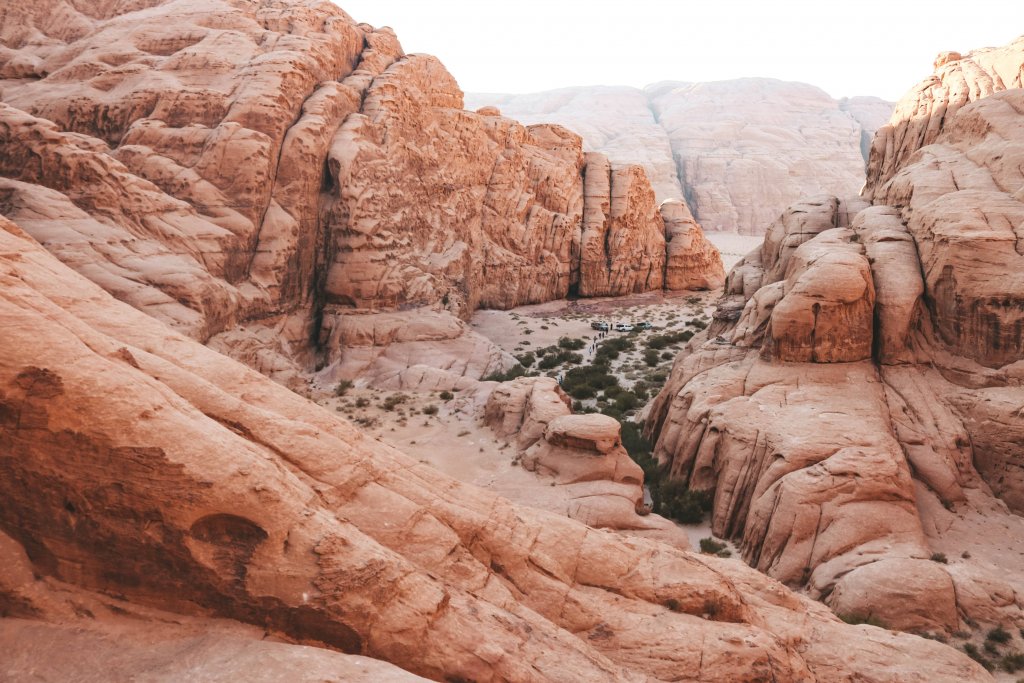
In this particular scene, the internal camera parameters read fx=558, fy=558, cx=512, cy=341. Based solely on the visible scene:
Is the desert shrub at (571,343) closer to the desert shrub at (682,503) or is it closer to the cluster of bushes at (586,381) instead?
the cluster of bushes at (586,381)

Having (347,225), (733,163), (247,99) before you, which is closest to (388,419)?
(347,225)

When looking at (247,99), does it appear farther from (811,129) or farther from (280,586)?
(811,129)

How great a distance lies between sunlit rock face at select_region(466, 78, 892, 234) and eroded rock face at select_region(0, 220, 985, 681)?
85.4m

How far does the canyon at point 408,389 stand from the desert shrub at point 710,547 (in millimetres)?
702

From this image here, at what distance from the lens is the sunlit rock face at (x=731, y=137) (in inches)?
3556

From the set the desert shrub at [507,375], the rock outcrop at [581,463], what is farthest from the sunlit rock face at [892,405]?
the desert shrub at [507,375]

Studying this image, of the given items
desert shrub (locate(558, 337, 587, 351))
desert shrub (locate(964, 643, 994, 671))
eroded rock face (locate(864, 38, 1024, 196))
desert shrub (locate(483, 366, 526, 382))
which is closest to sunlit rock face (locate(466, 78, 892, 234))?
desert shrub (locate(558, 337, 587, 351))

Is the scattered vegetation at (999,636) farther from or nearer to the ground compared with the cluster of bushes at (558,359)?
farther from the ground

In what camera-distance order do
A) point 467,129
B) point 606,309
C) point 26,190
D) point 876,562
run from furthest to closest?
point 606,309 → point 467,129 → point 26,190 → point 876,562

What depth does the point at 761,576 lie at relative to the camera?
9.97 m

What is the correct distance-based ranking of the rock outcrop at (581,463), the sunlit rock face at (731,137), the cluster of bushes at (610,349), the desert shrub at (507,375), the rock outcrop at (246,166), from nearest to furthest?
1. the rock outcrop at (581,463)
2. the rock outcrop at (246,166)
3. the desert shrub at (507,375)
4. the cluster of bushes at (610,349)
5. the sunlit rock face at (731,137)

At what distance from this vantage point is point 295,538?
5.17 m

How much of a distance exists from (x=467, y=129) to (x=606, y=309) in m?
17.5

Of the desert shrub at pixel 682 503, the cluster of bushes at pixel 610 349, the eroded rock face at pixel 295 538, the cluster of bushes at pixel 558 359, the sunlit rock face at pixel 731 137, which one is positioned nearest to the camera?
the eroded rock face at pixel 295 538
